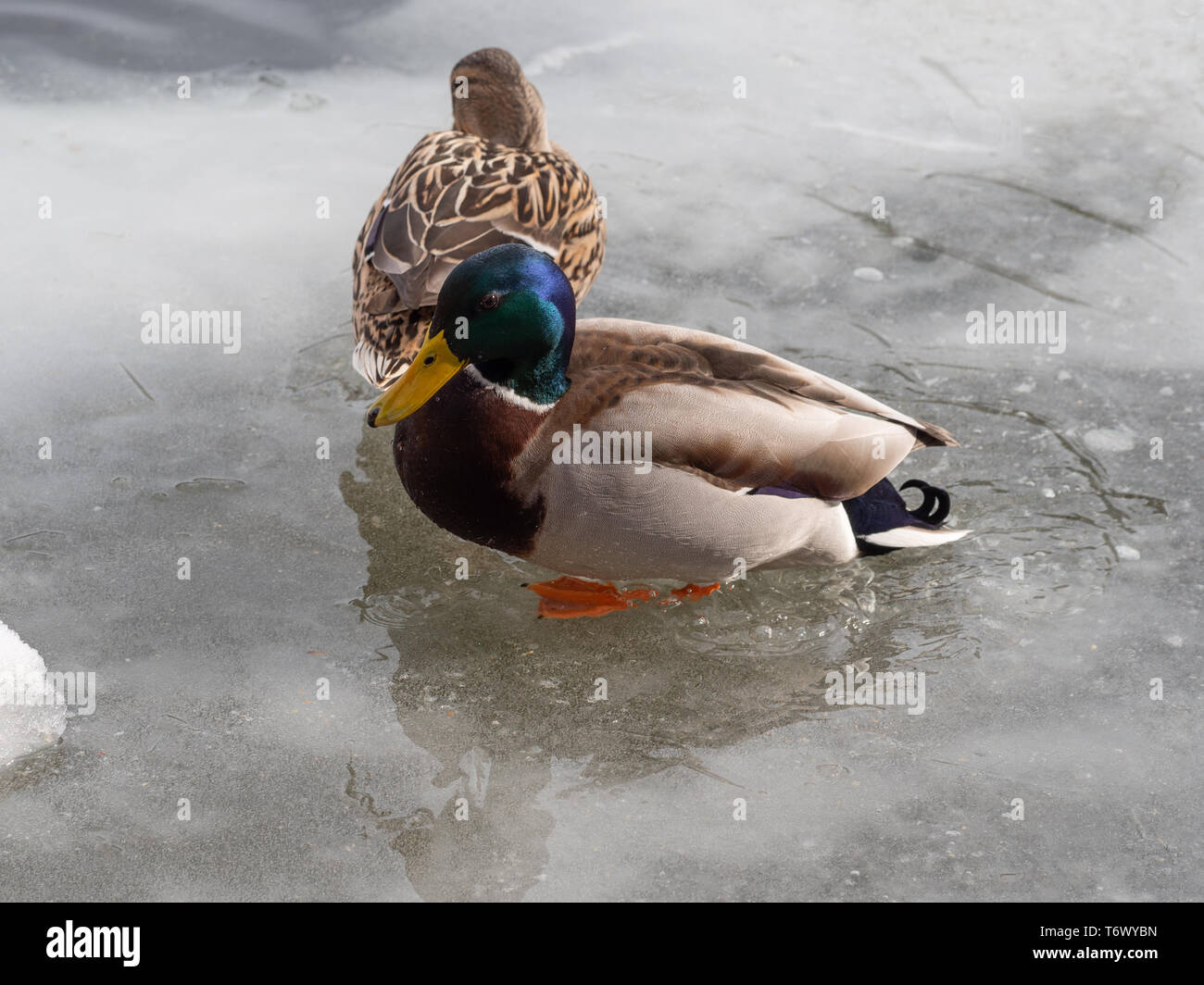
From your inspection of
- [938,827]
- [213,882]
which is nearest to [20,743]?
[213,882]

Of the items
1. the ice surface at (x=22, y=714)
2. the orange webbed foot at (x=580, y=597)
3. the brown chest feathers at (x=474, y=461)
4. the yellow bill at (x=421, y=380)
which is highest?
the yellow bill at (x=421, y=380)

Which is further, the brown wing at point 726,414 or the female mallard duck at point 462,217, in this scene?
the female mallard duck at point 462,217

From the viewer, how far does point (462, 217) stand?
409 cm

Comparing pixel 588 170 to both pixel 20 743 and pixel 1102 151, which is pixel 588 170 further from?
pixel 20 743

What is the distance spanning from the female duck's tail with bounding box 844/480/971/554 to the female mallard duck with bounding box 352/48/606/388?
1.28 meters

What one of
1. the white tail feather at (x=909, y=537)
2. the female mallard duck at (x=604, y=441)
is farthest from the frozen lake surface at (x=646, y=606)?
the female mallard duck at (x=604, y=441)

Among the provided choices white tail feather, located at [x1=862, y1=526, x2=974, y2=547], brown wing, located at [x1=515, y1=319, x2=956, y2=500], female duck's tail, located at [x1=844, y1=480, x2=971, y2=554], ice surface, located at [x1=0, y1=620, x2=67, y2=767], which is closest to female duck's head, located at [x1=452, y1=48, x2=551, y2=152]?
brown wing, located at [x1=515, y1=319, x2=956, y2=500]

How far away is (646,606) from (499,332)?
86cm

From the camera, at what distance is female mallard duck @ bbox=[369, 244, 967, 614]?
128 inches

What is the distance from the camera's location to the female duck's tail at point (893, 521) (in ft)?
11.9

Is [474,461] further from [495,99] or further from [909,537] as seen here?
[495,99]

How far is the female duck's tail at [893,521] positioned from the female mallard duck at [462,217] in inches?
50.3

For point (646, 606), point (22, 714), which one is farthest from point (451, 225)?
point (22, 714)

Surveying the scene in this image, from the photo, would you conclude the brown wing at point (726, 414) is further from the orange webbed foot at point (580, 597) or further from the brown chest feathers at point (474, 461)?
the orange webbed foot at point (580, 597)
